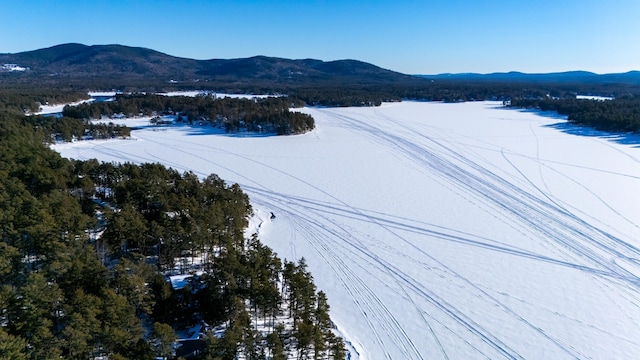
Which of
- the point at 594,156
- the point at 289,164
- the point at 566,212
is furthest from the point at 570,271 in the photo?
the point at 594,156

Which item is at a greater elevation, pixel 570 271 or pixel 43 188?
pixel 43 188

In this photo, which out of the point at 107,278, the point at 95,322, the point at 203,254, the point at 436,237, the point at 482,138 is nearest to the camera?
the point at 95,322

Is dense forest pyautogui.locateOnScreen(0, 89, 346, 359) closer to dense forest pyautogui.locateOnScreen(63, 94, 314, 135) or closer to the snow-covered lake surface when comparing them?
the snow-covered lake surface

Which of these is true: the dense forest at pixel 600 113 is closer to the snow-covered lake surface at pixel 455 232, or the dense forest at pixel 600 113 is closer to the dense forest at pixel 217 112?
the snow-covered lake surface at pixel 455 232

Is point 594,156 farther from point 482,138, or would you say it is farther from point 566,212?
point 566,212

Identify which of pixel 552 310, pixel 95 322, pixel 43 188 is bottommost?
pixel 552 310
